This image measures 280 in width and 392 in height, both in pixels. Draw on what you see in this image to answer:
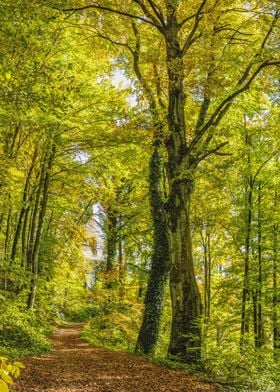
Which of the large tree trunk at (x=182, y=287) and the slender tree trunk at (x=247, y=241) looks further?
the slender tree trunk at (x=247, y=241)

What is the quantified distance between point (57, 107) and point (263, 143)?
1028 centimetres

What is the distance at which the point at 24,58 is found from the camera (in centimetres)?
593

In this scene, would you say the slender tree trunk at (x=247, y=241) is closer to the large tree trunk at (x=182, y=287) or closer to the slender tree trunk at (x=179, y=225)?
the slender tree trunk at (x=179, y=225)

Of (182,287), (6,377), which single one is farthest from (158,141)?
(6,377)

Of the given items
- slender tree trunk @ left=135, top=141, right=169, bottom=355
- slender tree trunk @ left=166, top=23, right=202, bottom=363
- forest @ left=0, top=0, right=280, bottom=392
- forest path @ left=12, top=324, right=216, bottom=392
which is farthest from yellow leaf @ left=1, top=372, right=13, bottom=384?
slender tree trunk @ left=135, top=141, right=169, bottom=355

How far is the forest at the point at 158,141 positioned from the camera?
275 inches

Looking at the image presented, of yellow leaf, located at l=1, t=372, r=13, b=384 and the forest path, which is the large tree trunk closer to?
the forest path

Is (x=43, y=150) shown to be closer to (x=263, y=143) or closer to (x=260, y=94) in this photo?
(x=260, y=94)

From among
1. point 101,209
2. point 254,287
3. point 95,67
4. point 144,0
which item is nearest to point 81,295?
point 101,209

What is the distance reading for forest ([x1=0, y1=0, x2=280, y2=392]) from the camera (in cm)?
700

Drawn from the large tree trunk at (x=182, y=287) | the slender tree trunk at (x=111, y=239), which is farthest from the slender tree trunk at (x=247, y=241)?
the slender tree trunk at (x=111, y=239)

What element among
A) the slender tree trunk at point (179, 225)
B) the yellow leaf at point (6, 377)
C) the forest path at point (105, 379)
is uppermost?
the slender tree trunk at point (179, 225)

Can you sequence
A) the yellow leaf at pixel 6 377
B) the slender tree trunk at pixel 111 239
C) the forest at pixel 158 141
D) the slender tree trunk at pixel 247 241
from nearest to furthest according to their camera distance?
the yellow leaf at pixel 6 377 → the forest at pixel 158 141 → the slender tree trunk at pixel 247 241 → the slender tree trunk at pixel 111 239

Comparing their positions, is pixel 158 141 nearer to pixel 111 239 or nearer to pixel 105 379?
pixel 105 379
